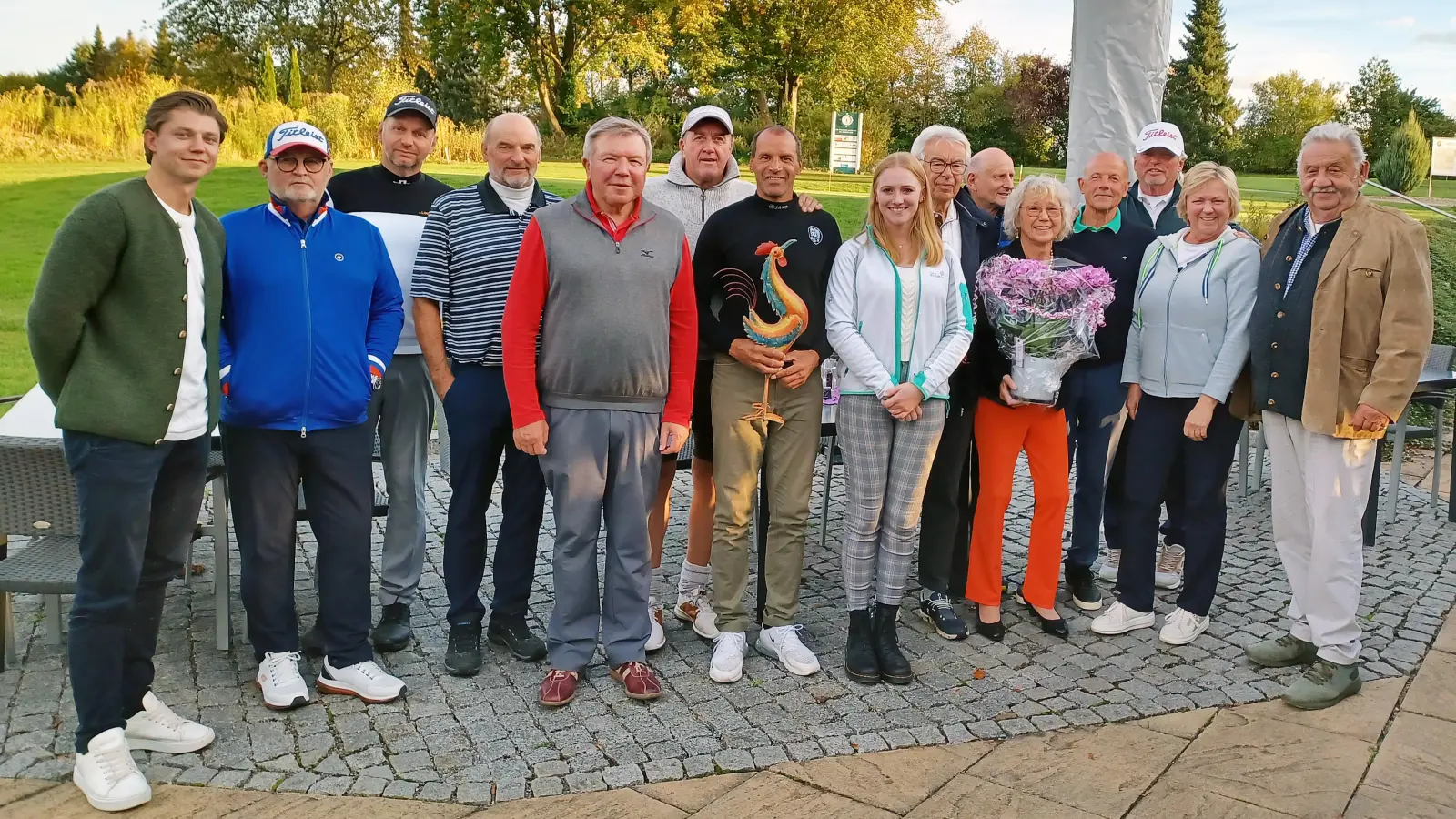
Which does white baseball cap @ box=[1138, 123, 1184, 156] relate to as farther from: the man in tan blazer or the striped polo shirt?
the striped polo shirt

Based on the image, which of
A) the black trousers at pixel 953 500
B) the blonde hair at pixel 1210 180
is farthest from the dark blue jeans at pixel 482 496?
the blonde hair at pixel 1210 180

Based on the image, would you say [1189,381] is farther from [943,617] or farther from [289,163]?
[289,163]

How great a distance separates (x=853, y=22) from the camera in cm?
3647

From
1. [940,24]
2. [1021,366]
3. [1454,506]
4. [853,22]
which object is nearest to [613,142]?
[1021,366]

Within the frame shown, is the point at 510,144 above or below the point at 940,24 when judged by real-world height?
below

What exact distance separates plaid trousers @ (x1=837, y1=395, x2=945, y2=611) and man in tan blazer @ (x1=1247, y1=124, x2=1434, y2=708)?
1385 millimetres

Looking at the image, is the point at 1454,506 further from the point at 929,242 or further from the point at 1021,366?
the point at 929,242

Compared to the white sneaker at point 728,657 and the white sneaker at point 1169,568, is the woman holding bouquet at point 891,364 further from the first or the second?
the white sneaker at point 1169,568

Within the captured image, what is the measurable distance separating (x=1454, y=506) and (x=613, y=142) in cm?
602

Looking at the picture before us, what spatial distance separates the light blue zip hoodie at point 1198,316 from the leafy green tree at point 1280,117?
4522 cm

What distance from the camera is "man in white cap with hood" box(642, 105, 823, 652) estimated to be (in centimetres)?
447

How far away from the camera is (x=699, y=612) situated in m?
4.69

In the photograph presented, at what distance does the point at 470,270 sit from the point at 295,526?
1.14 metres

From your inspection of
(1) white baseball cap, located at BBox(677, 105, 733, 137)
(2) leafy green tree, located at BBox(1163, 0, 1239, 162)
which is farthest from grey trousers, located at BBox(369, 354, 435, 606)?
(2) leafy green tree, located at BBox(1163, 0, 1239, 162)
